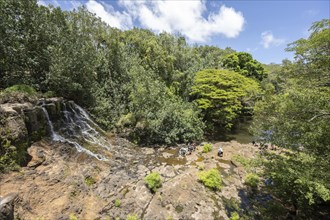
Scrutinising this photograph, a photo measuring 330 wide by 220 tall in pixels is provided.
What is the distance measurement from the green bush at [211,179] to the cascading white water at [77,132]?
6.65 metres

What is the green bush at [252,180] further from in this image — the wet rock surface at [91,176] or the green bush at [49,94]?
the green bush at [49,94]

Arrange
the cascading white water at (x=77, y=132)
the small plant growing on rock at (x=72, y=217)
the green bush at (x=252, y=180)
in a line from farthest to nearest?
the cascading white water at (x=77, y=132), the green bush at (x=252, y=180), the small plant growing on rock at (x=72, y=217)

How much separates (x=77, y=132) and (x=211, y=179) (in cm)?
987

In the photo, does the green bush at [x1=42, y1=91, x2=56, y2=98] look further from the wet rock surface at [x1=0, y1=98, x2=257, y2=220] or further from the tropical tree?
the tropical tree

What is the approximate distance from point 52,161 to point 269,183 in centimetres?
1247

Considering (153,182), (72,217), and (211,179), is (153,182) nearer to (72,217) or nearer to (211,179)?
(211,179)

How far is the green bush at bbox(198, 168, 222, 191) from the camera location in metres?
10.3

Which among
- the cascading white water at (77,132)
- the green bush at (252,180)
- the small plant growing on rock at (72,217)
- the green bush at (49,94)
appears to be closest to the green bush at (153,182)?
the small plant growing on rock at (72,217)

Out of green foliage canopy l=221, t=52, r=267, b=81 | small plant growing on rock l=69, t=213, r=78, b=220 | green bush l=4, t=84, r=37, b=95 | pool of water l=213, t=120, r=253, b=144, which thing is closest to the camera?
small plant growing on rock l=69, t=213, r=78, b=220

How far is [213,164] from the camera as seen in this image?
13.1 m

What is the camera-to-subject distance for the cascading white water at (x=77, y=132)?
40.0 feet

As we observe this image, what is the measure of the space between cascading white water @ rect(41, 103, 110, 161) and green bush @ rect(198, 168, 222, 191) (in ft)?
21.8

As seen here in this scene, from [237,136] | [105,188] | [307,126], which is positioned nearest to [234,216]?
[307,126]

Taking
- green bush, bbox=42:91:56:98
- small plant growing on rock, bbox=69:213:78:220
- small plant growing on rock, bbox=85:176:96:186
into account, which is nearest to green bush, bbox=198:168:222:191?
small plant growing on rock, bbox=85:176:96:186
